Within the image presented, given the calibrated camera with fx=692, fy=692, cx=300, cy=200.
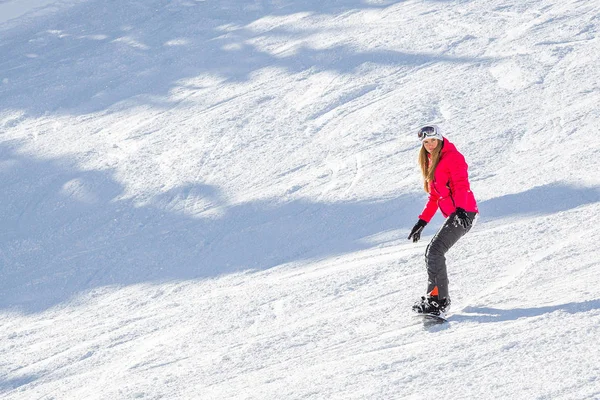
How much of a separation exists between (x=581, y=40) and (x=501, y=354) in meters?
8.58

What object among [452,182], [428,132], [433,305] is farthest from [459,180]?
[433,305]

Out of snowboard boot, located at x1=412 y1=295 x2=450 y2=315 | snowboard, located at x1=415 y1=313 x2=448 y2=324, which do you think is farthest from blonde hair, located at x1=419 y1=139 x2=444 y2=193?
snowboard, located at x1=415 y1=313 x2=448 y2=324

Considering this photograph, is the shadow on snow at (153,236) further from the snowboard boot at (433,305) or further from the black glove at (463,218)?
the black glove at (463,218)

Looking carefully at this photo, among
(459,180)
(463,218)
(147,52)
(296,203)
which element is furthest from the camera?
(147,52)

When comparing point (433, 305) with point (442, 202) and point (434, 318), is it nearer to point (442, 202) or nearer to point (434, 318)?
point (434, 318)

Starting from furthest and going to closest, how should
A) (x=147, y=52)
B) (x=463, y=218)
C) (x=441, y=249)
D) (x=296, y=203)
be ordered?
(x=147, y=52) < (x=296, y=203) < (x=441, y=249) < (x=463, y=218)

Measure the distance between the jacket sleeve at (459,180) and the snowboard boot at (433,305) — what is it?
0.71 meters

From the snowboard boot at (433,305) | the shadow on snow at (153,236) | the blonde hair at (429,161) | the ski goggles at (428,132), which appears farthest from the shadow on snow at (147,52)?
the snowboard boot at (433,305)

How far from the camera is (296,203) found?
8352mm

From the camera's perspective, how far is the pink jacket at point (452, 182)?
→ 4465 mm

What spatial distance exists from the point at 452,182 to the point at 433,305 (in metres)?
0.87

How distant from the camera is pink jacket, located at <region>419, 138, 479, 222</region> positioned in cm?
446

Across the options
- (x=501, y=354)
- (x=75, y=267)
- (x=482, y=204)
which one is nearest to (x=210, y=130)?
(x=75, y=267)

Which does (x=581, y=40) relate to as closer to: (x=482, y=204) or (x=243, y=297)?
(x=482, y=204)
